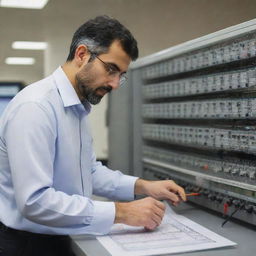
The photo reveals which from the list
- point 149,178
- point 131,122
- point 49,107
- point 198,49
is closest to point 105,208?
Answer: point 49,107

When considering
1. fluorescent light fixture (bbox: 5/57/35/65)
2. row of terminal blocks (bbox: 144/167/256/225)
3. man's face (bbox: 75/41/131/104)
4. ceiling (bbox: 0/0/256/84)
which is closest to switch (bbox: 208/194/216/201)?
row of terminal blocks (bbox: 144/167/256/225)

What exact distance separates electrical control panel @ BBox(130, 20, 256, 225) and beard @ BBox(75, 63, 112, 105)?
422 mm

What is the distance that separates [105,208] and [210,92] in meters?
0.60

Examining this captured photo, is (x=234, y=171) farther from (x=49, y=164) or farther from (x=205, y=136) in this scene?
(x=49, y=164)

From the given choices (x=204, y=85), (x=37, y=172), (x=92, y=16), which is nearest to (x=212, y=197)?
(x=204, y=85)

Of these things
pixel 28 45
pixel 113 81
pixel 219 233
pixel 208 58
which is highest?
pixel 28 45

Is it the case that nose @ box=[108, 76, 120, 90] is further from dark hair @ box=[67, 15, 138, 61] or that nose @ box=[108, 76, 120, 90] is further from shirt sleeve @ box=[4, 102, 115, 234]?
→ shirt sleeve @ box=[4, 102, 115, 234]

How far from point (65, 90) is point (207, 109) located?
21.4 inches

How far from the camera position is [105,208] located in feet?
3.56

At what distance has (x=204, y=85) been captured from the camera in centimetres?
145

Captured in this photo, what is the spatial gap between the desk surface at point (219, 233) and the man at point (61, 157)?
56 millimetres

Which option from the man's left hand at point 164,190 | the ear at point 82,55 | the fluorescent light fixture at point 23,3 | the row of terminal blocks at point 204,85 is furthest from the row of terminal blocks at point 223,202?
the fluorescent light fixture at point 23,3

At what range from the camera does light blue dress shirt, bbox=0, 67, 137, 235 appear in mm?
1010

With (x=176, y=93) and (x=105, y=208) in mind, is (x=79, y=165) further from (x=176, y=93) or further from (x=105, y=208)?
(x=176, y=93)
